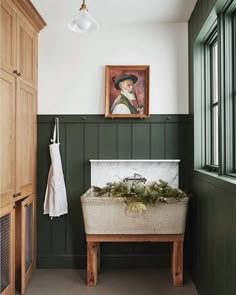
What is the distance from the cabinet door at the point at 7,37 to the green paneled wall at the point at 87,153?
900mm

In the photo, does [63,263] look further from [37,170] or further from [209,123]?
[209,123]

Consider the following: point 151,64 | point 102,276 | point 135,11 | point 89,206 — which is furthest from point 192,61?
point 102,276

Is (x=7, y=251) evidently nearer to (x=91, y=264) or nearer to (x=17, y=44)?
(x=91, y=264)

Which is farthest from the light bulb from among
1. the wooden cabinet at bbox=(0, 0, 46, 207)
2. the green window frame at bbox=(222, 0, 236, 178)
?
the green window frame at bbox=(222, 0, 236, 178)

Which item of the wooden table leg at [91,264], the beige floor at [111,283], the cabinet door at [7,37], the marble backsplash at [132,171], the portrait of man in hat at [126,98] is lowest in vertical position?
the beige floor at [111,283]

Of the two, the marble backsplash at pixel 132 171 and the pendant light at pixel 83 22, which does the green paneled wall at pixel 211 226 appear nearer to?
the marble backsplash at pixel 132 171

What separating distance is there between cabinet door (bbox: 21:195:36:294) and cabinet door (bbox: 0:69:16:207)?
372mm

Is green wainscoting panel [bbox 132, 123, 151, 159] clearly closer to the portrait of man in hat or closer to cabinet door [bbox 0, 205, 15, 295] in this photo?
the portrait of man in hat

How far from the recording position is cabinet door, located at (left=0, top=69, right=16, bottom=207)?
2588 mm

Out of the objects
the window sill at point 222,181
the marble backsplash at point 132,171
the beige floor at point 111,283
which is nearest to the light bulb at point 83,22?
the marble backsplash at point 132,171

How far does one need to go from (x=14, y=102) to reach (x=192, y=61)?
A: 67.1 inches

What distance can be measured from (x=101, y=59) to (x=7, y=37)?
112 cm

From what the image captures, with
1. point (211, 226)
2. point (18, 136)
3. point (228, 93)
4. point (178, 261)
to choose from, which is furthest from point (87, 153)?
point (228, 93)

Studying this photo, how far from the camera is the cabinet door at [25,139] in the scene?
9.68 feet
